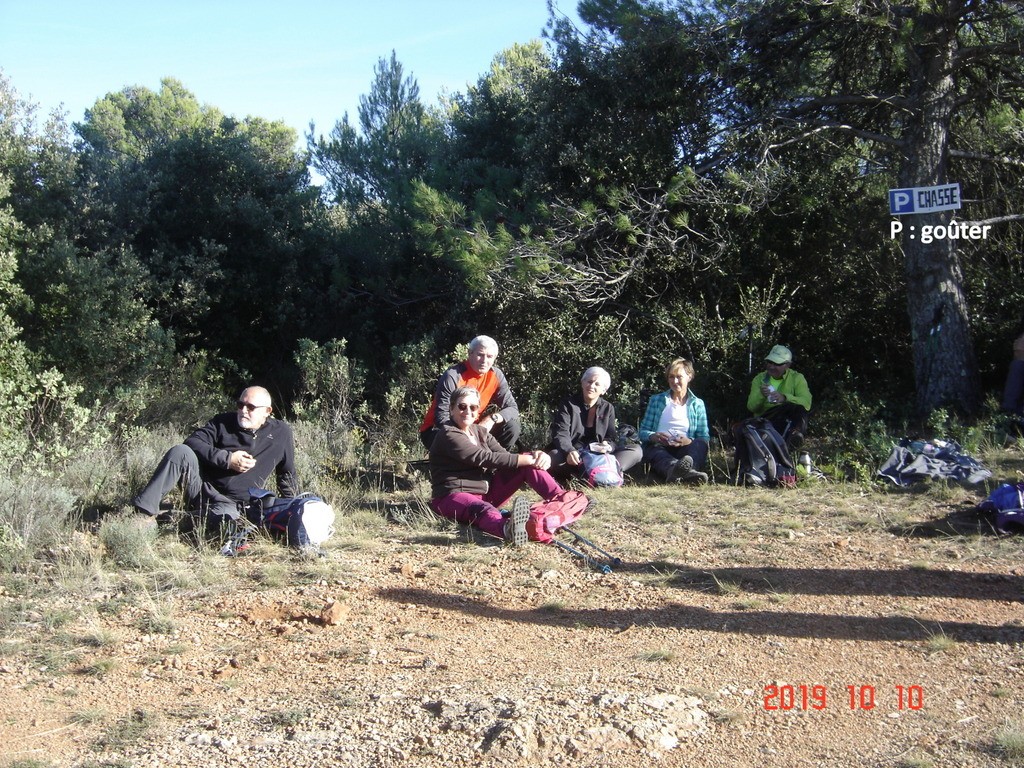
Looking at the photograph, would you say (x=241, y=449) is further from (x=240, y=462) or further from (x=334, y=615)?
(x=334, y=615)

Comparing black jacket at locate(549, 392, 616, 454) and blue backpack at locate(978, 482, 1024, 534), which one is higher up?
black jacket at locate(549, 392, 616, 454)

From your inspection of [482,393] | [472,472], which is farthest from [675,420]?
[472,472]

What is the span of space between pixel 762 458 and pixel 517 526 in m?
2.47

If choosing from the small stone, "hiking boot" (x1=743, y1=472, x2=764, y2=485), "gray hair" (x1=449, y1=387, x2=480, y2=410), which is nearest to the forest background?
"hiking boot" (x1=743, y1=472, x2=764, y2=485)

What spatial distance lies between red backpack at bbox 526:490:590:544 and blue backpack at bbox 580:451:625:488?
1.17 metres

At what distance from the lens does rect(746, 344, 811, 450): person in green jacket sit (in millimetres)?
8195

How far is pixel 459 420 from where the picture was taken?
630cm

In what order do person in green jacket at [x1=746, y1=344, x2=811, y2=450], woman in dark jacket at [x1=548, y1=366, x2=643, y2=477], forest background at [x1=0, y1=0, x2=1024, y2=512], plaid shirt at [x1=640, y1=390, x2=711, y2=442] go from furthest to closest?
forest background at [x1=0, y1=0, x2=1024, y2=512], person in green jacket at [x1=746, y1=344, x2=811, y2=450], plaid shirt at [x1=640, y1=390, x2=711, y2=442], woman in dark jacket at [x1=548, y1=366, x2=643, y2=477]

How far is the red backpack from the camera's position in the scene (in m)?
5.80

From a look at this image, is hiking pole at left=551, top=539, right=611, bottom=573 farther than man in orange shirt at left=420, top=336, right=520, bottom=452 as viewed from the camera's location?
No

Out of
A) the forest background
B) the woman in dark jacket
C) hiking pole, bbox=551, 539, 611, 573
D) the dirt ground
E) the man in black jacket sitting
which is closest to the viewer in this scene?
the dirt ground

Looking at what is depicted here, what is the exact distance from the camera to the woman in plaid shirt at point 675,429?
25.1 feet

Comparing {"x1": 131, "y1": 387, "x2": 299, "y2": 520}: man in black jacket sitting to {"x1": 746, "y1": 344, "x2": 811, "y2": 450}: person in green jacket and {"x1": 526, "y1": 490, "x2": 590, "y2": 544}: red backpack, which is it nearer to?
{"x1": 526, "y1": 490, "x2": 590, "y2": 544}: red backpack
